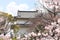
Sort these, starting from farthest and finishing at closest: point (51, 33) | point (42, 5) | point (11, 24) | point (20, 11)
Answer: point (20, 11) < point (42, 5) < point (11, 24) < point (51, 33)

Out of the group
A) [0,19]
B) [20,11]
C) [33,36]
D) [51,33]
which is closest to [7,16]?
[0,19]

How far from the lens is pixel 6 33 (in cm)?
279

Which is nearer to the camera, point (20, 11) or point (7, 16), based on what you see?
point (7, 16)

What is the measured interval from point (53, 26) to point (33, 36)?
0.36m

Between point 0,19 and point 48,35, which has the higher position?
point 0,19

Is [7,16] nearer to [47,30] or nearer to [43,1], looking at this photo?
[47,30]

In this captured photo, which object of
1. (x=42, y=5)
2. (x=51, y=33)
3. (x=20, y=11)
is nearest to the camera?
(x=51, y=33)

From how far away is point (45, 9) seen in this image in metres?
3.12

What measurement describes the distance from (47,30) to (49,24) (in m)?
0.10

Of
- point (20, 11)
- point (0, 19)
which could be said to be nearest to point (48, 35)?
point (0, 19)


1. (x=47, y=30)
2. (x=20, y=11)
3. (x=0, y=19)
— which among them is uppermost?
(x=0, y=19)

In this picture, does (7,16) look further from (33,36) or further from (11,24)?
(33,36)

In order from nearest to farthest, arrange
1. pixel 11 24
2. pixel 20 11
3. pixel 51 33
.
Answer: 1. pixel 51 33
2. pixel 11 24
3. pixel 20 11

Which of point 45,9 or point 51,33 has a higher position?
point 45,9
